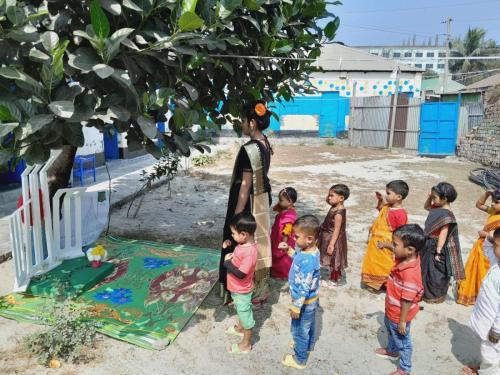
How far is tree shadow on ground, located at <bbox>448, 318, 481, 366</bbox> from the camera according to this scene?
3.02 meters

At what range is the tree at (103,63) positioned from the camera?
72.4 inches

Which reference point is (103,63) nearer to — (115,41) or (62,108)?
(115,41)

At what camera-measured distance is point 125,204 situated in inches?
293

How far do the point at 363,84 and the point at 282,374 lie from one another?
22904 mm

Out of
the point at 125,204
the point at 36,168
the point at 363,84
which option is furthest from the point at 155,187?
the point at 363,84

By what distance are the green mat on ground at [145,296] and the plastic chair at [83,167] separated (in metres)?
4.11

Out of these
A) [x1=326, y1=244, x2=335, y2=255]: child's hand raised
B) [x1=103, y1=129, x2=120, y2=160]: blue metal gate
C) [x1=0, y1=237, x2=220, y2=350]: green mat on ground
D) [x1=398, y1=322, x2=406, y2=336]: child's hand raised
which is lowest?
[x1=0, y1=237, x2=220, y2=350]: green mat on ground

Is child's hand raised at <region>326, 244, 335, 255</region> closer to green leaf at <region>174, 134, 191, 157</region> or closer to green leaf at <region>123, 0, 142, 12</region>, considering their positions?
green leaf at <region>174, 134, 191, 157</region>

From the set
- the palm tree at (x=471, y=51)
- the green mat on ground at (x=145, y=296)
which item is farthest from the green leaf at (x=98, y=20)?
the palm tree at (x=471, y=51)

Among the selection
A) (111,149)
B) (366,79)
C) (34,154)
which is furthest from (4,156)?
(366,79)

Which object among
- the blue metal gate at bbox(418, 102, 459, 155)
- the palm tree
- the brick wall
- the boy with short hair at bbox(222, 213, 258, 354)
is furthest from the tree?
the palm tree

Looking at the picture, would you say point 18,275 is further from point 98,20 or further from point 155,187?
point 155,187

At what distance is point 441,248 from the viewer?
3.68 meters

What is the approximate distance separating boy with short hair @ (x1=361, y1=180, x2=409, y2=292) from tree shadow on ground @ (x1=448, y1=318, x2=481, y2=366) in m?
0.75
